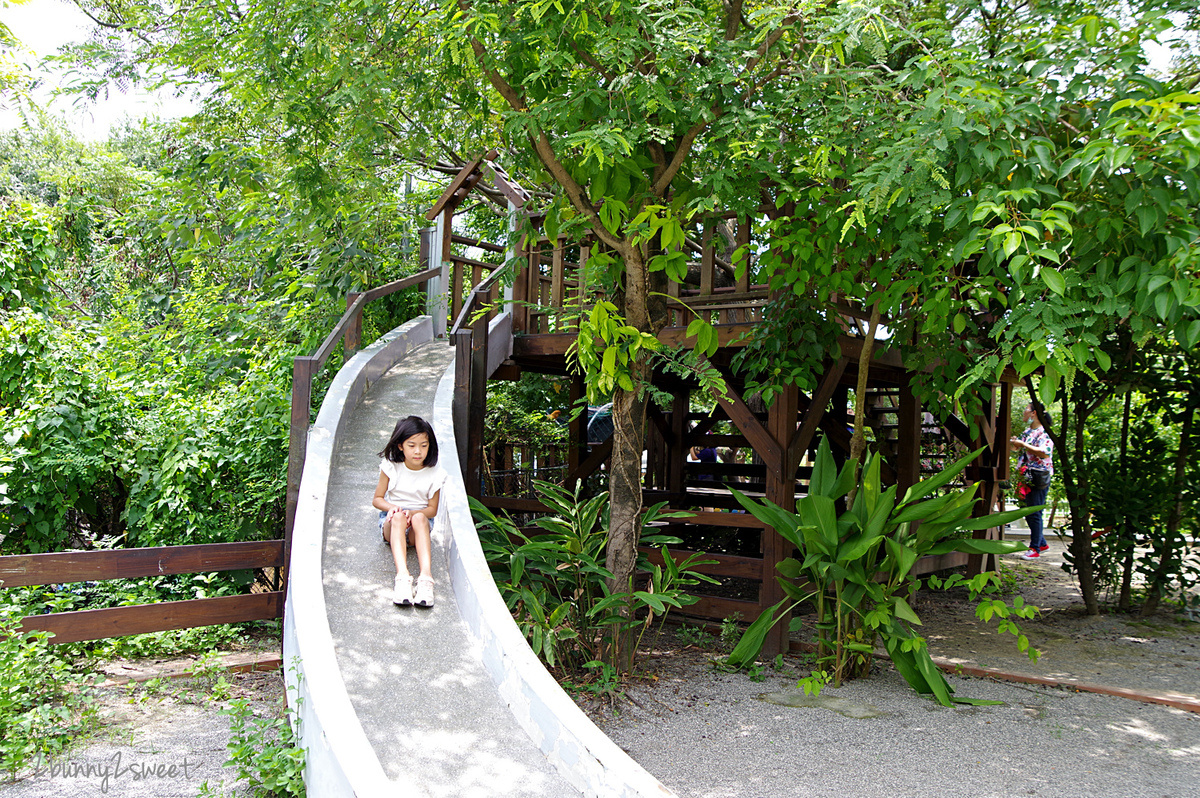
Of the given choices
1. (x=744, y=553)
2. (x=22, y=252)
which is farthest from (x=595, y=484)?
(x=22, y=252)

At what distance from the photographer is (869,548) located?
5.07 meters

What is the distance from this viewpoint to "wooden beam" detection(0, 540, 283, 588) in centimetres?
434

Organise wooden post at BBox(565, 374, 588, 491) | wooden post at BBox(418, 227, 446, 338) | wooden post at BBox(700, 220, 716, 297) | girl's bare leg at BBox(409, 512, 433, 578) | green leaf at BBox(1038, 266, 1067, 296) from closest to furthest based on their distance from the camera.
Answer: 1. green leaf at BBox(1038, 266, 1067, 296)
2. girl's bare leg at BBox(409, 512, 433, 578)
3. wooden post at BBox(700, 220, 716, 297)
4. wooden post at BBox(418, 227, 446, 338)
5. wooden post at BBox(565, 374, 588, 491)

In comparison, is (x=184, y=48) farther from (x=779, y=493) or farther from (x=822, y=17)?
(x=779, y=493)

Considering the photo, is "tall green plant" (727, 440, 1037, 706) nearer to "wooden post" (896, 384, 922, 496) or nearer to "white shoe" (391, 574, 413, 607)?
"white shoe" (391, 574, 413, 607)

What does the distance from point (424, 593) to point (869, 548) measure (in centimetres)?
265

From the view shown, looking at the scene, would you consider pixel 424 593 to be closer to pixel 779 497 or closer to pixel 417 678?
pixel 417 678

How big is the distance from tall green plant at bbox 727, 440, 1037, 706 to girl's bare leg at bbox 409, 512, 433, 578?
204 centimetres

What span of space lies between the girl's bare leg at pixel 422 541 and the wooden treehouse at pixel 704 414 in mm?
1309

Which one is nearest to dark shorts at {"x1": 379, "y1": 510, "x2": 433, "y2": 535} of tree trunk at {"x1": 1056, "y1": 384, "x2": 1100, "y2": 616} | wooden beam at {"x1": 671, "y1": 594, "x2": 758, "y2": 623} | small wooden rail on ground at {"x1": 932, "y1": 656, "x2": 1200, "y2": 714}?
wooden beam at {"x1": 671, "y1": 594, "x2": 758, "y2": 623}

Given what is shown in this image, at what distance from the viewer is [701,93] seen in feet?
15.1

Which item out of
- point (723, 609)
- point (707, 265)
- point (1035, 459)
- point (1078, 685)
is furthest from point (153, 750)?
point (1035, 459)

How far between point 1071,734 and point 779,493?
8.06 feet

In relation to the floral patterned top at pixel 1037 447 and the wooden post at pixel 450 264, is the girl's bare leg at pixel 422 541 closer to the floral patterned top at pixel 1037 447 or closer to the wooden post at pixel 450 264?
the wooden post at pixel 450 264
